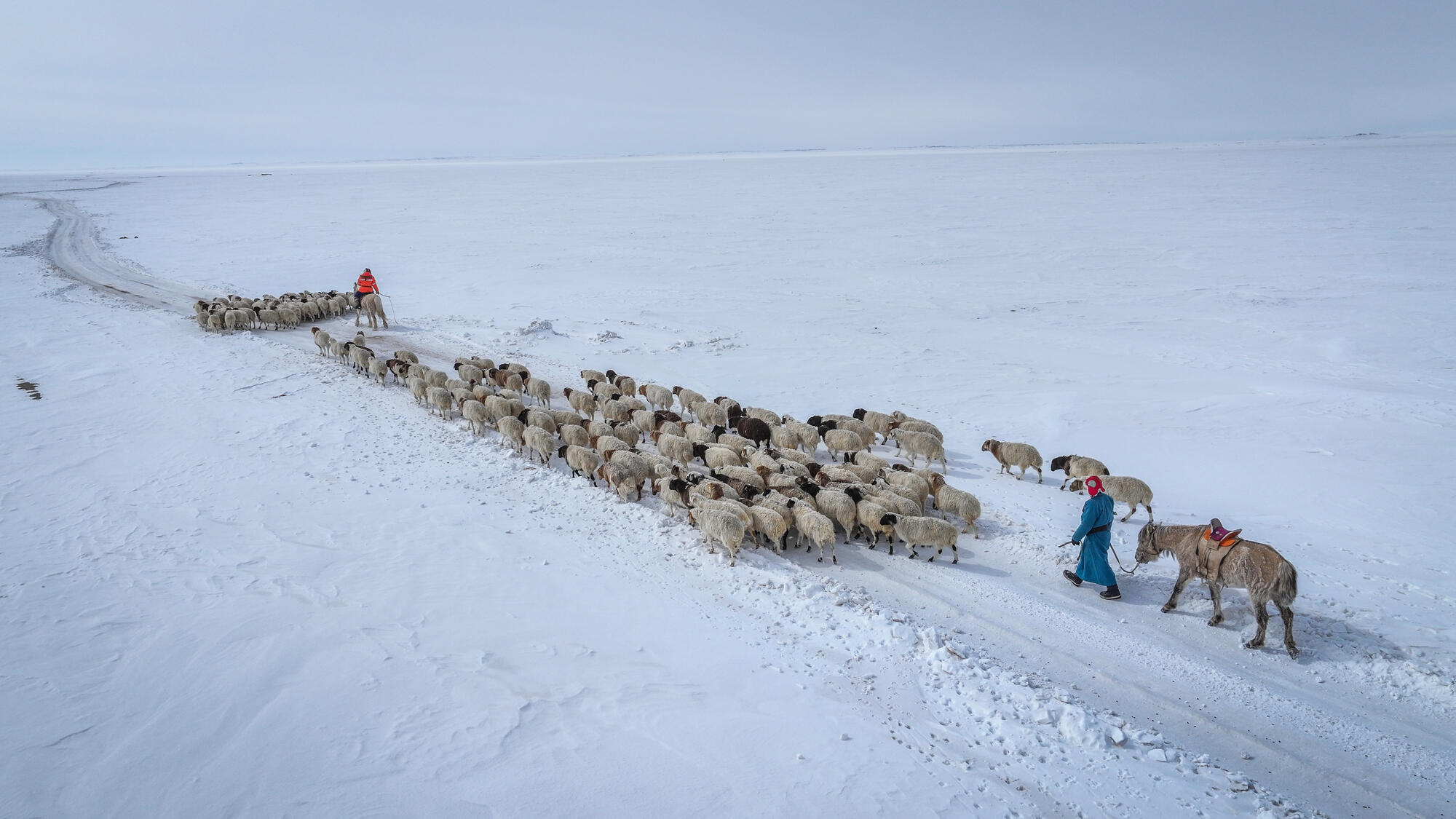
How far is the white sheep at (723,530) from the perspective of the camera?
321 inches

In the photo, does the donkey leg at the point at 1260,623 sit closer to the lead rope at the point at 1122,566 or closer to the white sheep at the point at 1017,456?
the lead rope at the point at 1122,566

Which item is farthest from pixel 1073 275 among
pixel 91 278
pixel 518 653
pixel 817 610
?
pixel 91 278

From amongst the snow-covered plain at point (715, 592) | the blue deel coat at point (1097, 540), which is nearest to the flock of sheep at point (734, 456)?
the snow-covered plain at point (715, 592)

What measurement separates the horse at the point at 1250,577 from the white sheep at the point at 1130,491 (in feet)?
5.72

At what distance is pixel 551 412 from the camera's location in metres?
12.2

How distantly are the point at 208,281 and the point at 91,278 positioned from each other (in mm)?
4289

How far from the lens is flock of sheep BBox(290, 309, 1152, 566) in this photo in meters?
8.62

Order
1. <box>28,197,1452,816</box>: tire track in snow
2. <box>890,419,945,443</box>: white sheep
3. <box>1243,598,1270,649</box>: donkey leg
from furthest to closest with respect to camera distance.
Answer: <box>890,419,945,443</box>: white sheep
<box>1243,598,1270,649</box>: donkey leg
<box>28,197,1452,816</box>: tire track in snow

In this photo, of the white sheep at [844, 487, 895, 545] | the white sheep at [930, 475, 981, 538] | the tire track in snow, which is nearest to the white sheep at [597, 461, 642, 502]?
the white sheep at [844, 487, 895, 545]

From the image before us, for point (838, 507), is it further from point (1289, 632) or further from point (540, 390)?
point (540, 390)

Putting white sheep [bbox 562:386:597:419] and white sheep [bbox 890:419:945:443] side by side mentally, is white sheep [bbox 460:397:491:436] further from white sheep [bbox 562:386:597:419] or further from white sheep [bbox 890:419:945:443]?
white sheep [bbox 890:419:945:443]

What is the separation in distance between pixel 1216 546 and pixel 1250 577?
1.31 feet

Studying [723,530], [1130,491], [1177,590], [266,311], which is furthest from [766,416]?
[266,311]

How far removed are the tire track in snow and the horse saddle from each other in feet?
2.38
